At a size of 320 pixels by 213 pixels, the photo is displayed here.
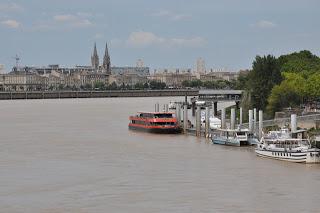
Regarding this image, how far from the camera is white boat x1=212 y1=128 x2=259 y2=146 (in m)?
50.3

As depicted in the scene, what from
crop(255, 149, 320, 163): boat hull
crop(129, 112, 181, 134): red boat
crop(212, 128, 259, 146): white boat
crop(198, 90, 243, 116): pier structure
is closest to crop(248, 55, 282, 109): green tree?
crop(129, 112, 181, 134): red boat

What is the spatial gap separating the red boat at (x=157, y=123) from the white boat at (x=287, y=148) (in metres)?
17.4

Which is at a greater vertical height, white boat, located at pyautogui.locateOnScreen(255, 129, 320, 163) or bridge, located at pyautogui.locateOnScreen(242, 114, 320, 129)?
bridge, located at pyautogui.locateOnScreen(242, 114, 320, 129)

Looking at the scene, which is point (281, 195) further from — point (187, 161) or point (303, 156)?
point (187, 161)

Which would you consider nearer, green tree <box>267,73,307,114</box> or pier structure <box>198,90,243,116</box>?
green tree <box>267,73,307,114</box>

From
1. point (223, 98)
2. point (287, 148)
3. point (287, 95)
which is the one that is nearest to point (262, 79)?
point (287, 95)

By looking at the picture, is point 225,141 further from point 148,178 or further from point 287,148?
point 148,178

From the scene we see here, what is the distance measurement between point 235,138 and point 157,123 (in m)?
14.3

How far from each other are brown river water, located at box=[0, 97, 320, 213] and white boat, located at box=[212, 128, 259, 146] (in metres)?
0.84

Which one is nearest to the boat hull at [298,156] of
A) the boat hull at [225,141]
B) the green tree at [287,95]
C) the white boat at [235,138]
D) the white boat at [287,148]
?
the white boat at [287,148]

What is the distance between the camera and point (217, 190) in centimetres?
3388

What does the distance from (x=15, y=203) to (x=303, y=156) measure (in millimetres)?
15285

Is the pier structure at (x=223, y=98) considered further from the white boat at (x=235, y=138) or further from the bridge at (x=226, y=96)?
the white boat at (x=235, y=138)

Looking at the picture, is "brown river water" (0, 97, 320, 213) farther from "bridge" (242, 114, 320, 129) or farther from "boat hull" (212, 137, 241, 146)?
"bridge" (242, 114, 320, 129)
